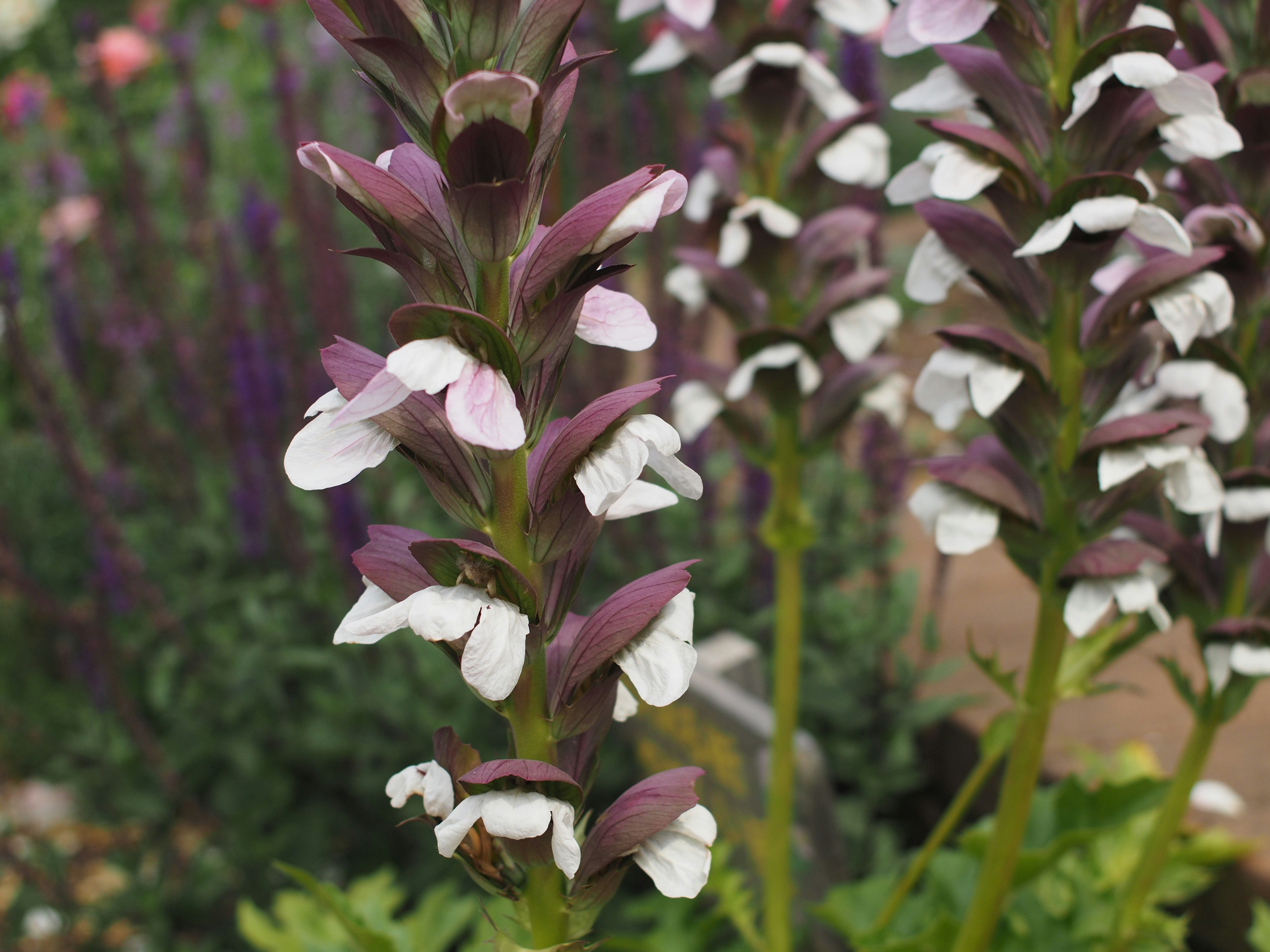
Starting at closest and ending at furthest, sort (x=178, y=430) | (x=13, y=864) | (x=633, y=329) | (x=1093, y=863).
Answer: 1. (x=633, y=329)
2. (x=1093, y=863)
3. (x=13, y=864)
4. (x=178, y=430)

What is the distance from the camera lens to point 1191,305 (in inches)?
Result: 40.1

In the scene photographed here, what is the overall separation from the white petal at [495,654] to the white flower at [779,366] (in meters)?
0.84

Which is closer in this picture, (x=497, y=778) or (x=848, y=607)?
(x=497, y=778)

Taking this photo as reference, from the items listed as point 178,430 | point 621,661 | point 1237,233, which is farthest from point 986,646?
point 178,430

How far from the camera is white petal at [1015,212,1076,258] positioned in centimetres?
97

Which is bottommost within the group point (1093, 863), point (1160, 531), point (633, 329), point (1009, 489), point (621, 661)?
point (1093, 863)

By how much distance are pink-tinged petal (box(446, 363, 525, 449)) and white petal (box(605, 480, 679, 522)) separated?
170mm

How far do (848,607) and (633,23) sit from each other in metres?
5.90

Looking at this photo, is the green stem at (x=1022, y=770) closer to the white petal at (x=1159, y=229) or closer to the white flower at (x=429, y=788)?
the white petal at (x=1159, y=229)

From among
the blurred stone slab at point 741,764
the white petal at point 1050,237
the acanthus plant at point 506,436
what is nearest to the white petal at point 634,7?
the white petal at point 1050,237

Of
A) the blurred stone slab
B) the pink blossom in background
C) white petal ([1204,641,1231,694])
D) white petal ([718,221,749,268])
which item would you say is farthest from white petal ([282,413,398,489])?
the pink blossom in background

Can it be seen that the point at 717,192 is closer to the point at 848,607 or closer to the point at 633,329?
the point at 633,329

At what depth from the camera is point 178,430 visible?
341 centimetres

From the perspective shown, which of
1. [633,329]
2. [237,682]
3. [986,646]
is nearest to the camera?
A: [633,329]
